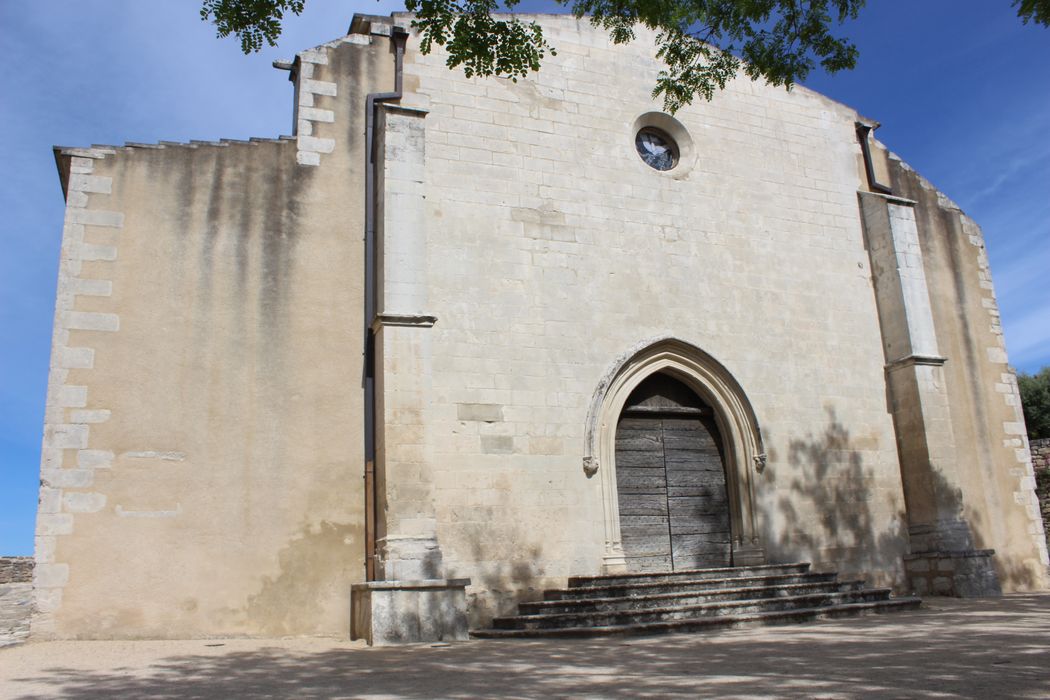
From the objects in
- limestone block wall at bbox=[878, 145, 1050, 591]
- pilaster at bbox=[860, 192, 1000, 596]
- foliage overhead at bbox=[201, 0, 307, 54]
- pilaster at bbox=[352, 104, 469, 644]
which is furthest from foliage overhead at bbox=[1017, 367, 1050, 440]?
foliage overhead at bbox=[201, 0, 307, 54]

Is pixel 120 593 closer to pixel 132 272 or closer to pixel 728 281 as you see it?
pixel 132 272

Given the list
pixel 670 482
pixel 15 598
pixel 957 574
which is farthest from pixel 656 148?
pixel 15 598

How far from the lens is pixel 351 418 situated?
9.03 metres

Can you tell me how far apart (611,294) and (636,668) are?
5.57 m

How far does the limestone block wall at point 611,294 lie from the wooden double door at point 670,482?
60 cm

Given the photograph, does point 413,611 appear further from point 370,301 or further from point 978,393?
point 978,393

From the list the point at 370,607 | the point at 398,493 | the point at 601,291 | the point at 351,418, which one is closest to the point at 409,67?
the point at 601,291

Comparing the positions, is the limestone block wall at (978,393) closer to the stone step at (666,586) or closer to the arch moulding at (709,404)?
the arch moulding at (709,404)

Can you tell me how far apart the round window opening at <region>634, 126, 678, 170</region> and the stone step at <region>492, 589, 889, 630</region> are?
5.69 m

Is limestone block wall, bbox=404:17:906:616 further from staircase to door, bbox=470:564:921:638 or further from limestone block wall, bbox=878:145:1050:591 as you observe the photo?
limestone block wall, bbox=878:145:1050:591

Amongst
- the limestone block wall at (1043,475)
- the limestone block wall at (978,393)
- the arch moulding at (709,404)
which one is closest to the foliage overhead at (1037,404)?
the limestone block wall at (1043,475)

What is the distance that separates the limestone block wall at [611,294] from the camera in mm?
9414

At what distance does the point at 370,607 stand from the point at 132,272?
407 centimetres

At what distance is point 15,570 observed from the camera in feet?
37.0
